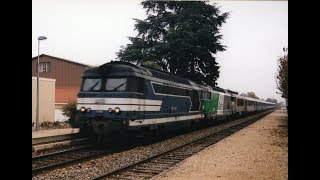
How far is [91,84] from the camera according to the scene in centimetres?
1381

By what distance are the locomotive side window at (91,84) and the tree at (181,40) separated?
1962cm

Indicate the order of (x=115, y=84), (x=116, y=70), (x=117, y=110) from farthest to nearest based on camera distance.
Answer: (x=116, y=70) → (x=115, y=84) → (x=117, y=110)

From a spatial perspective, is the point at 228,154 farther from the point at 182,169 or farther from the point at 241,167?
the point at 182,169

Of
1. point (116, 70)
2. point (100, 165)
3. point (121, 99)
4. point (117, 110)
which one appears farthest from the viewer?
point (116, 70)

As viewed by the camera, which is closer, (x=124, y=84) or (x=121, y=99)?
(x=121, y=99)

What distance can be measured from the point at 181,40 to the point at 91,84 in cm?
2020

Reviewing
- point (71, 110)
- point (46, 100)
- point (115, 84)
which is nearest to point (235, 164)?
point (115, 84)

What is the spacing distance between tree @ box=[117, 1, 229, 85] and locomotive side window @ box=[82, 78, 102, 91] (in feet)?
64.4

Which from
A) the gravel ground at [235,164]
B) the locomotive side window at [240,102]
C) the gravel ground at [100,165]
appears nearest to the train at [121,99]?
the gravel ground at [100,165]

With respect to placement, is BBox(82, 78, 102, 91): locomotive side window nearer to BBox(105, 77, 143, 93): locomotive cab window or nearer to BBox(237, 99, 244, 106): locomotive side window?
BBox(105, 77, 143, 93): locomotive cab window

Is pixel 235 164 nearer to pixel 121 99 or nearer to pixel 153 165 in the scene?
pixel 153 165

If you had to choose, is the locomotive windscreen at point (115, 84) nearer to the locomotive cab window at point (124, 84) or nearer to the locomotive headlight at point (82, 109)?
the locomotive cab window at point (124, 84)

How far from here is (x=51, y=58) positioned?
37.7m
